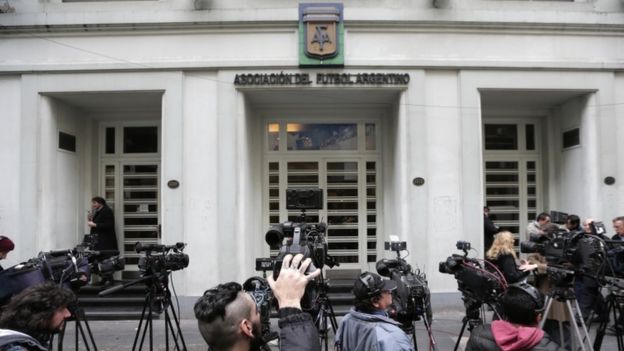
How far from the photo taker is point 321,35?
850 centimetres

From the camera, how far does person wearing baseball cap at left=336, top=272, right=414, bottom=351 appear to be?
2.69 meters

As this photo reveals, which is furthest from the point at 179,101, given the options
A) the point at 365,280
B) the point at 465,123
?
the point at 365,280

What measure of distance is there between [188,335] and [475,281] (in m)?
4.67

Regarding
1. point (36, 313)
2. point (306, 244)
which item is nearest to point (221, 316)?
point (36, 313)

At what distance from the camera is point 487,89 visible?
8.78 metres

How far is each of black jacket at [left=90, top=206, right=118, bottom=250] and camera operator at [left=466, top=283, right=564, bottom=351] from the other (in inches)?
316

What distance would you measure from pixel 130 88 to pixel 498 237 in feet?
22.2

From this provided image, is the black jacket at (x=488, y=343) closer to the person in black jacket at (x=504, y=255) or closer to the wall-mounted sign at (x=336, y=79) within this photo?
the person in black jacket at (x=504, y=255)

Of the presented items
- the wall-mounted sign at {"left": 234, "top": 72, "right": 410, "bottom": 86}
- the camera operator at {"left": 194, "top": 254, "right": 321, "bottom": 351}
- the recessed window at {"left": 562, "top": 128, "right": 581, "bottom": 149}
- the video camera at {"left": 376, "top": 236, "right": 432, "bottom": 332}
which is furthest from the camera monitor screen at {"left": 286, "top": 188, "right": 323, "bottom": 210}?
the recessed window at {"left": 562, "top": 128, "right": 581, "bottom": 149}

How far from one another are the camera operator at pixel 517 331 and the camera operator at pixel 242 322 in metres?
1.31

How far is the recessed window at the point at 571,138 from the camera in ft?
30.2

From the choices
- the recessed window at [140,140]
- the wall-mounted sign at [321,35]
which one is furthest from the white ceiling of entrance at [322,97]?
the recessed window at [140,140]

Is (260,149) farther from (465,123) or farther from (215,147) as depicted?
(465,123)

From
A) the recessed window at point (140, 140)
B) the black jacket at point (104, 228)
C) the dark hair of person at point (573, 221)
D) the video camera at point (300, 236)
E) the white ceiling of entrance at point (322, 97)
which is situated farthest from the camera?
the recessed window at point (140, 140)
